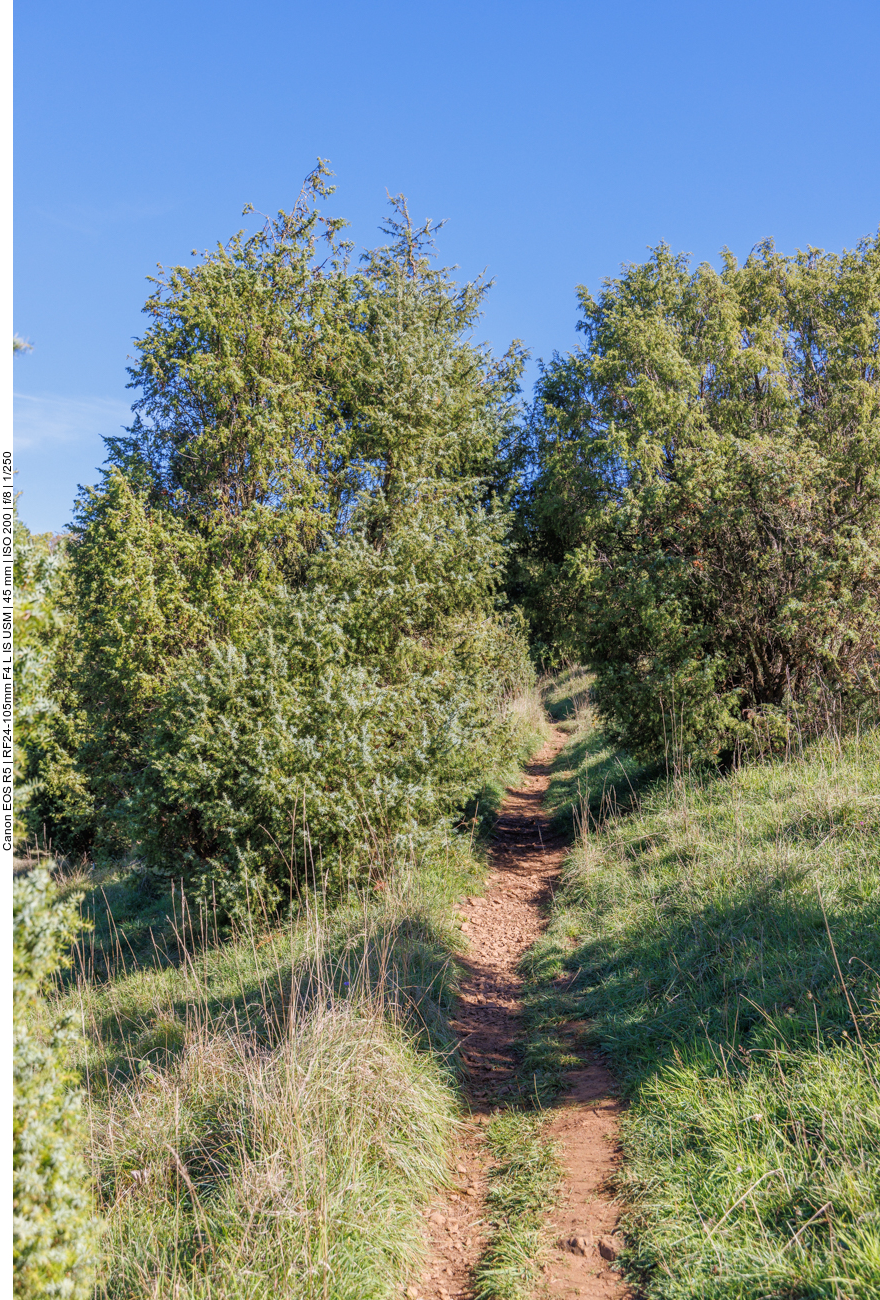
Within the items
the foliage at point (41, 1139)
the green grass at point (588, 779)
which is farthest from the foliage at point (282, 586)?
the foliage at point (41, 1139)

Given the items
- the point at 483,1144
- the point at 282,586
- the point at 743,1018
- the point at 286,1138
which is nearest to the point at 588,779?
the point at 282,586

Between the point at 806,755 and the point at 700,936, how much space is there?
11.8 feet

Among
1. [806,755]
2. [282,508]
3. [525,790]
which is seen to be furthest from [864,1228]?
[525,790]

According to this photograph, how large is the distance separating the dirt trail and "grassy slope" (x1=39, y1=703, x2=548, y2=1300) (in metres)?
0.17

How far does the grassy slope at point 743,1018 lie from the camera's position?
3133 mm

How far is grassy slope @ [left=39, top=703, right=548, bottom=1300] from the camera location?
3191 mm

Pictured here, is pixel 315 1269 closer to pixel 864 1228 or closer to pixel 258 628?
pixel 864 1228

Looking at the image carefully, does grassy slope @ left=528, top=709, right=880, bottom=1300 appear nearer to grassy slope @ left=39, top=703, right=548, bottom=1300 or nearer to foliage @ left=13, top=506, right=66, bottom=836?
grassy slope @ left=39, top=703, right=548, bottom=1300

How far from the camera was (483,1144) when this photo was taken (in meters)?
4.46

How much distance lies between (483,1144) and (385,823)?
172 inches

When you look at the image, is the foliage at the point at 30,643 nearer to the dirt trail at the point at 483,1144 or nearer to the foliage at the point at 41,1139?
the foliage at the point at 41,1139

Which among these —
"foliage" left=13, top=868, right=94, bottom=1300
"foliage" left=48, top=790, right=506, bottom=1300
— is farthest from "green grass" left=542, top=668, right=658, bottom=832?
"foliage" left=13, top=868, right=94, bottom=1300

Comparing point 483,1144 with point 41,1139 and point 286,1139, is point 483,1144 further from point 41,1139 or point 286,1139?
point 41,1139

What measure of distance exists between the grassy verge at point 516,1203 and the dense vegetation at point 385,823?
0.03 meters
